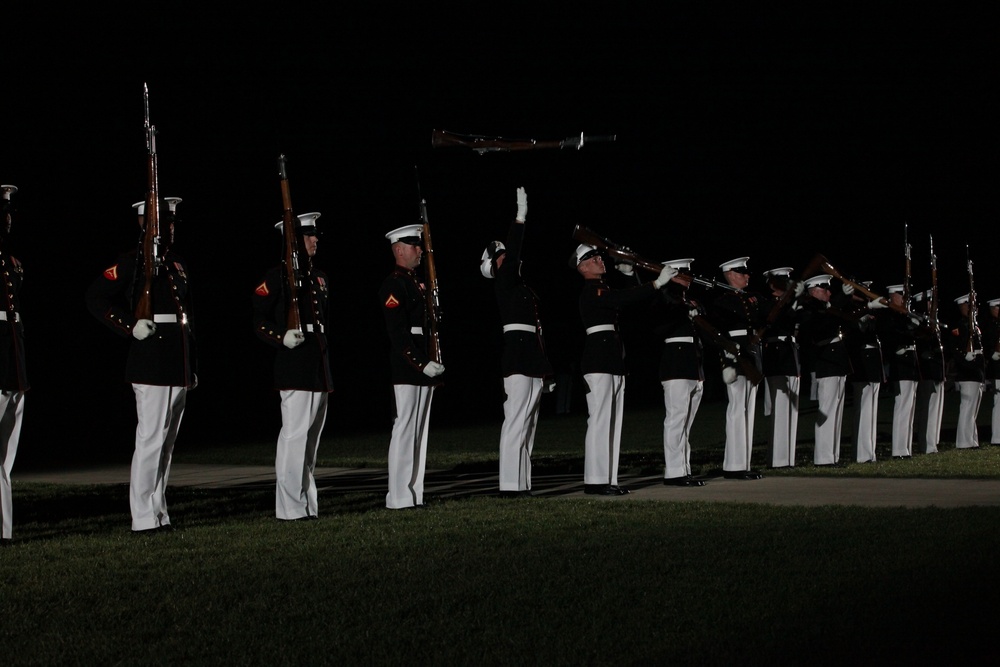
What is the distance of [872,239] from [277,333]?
1124 inches

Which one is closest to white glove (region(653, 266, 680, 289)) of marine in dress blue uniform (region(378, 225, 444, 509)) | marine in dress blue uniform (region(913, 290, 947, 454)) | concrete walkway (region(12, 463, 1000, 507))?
concrete walkway (region(12, 463, 1000, 507))

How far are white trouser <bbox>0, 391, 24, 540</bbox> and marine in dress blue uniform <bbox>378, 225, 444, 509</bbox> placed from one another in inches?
106

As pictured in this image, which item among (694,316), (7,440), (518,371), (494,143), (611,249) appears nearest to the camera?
(7,440)

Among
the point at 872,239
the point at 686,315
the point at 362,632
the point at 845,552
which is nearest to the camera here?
the point at 362,632

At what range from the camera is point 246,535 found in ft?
25.7

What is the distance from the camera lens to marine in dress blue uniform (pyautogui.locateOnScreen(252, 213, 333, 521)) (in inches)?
341

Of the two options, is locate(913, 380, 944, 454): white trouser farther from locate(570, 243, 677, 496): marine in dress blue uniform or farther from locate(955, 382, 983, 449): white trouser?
locate(570, 243, 677, 496): marine in dress blue uniform

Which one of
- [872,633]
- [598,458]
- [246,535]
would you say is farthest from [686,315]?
[872,633]

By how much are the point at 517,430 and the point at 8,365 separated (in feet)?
13.6

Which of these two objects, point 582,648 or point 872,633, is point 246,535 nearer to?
point 582,648

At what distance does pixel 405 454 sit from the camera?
9.27 metres

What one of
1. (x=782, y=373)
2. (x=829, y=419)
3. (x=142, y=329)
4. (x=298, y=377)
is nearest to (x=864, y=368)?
(x=829, y=419)

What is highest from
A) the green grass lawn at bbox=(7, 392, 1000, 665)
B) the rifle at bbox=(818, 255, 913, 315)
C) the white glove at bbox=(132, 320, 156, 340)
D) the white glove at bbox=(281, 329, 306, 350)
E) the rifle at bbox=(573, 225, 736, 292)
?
the rifle at bbox=(573, 225, 736, 292)

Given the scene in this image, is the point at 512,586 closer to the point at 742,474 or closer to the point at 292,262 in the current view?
the point at 292,262
